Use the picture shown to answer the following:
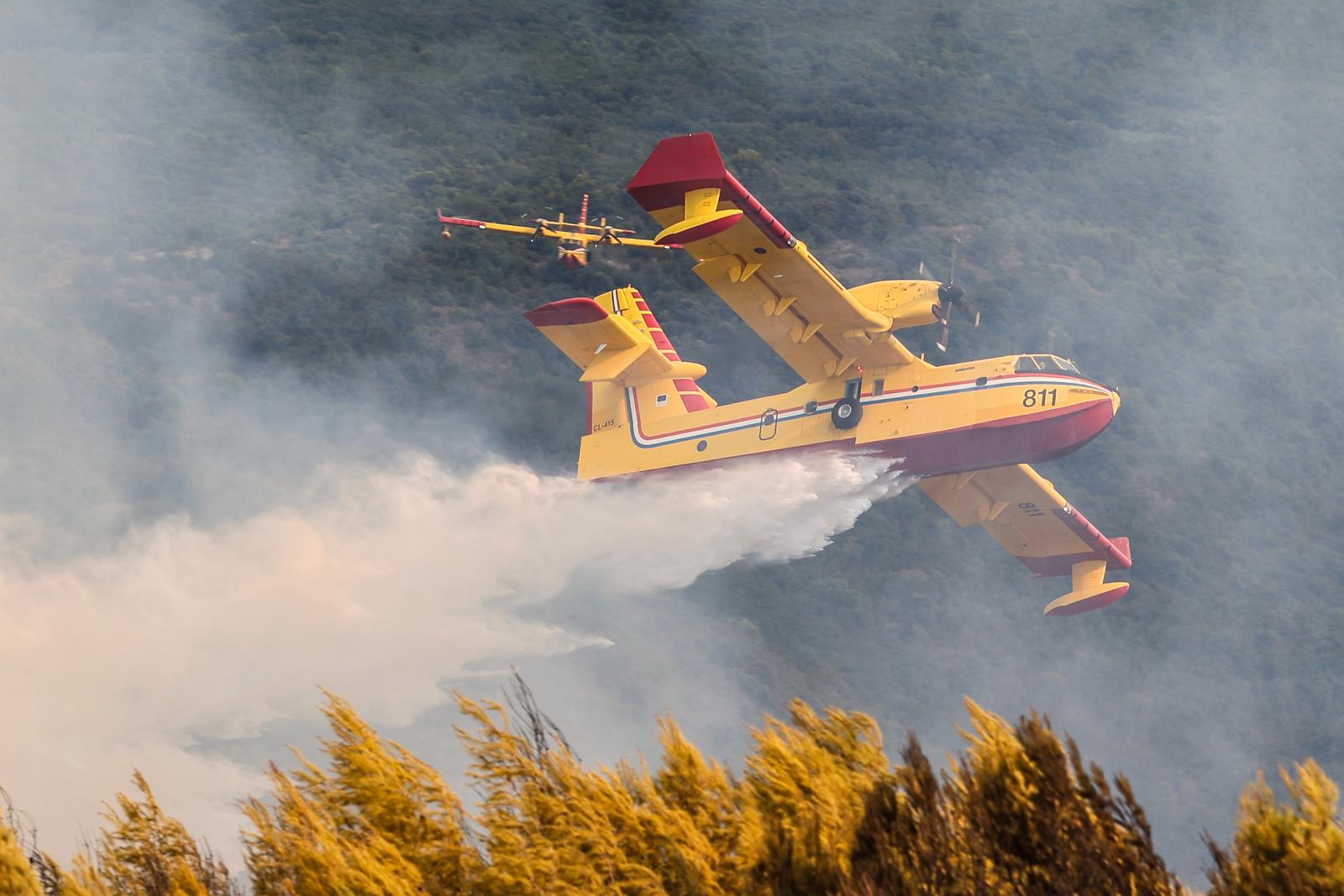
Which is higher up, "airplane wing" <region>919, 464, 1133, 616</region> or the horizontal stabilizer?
the horizontal stabilizer

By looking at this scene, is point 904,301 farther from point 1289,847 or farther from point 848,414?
point 1289,847

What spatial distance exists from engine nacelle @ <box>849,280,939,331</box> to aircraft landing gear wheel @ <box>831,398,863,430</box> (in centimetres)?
158

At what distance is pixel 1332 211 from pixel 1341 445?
1510 centimetres

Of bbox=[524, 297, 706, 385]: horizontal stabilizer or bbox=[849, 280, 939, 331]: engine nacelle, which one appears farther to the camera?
bbox=[524, 297, 706, 385]: horizontal stabilizer

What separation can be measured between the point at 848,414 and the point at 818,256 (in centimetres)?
3874

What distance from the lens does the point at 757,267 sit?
29.5 m

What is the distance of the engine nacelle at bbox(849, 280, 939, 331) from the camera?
29.7m

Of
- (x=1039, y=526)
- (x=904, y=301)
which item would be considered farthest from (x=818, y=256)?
(x=904, y=301)

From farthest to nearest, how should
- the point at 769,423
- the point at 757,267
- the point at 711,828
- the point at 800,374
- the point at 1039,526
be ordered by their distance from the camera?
the point at 1039,526 < the point at 769,423 < the point at 800,374 < the point at 757,267 < the point at 711,828

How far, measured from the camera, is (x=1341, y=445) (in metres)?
67.9

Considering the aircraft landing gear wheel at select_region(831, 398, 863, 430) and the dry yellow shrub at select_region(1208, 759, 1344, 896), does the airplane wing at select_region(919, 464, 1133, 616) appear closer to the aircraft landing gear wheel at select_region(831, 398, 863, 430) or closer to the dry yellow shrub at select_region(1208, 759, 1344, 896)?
the aircraft landing gear wheel at select_region(831, 398, 863, 430)

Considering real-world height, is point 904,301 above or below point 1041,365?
above

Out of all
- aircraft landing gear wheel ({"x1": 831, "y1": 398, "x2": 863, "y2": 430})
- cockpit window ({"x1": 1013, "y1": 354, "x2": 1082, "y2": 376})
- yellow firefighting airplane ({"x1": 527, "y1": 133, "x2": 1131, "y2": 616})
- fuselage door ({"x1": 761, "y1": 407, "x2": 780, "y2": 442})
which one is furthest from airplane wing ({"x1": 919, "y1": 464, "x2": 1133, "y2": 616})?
cockpit window ({"x1": 1013, "y1": 354, "x2": 1082, "y2": 376})

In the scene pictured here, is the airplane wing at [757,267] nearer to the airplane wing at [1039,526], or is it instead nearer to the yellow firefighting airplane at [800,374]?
the yellow firefighting airplane at [800,374]
